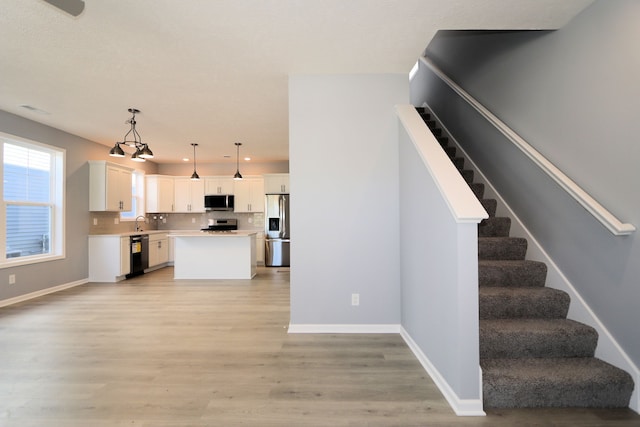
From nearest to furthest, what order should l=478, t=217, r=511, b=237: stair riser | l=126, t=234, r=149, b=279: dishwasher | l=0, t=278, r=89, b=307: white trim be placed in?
l=478, t=217, r=511, b=237: stair riser
l=0, t=278, r=89, b=307: white trim
l=126, t=234, r=149, b=279: dishwasher

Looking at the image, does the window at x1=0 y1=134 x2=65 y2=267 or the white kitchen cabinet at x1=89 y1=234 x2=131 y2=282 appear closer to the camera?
the window at x1=0 y1=134 x2=65 y2=267

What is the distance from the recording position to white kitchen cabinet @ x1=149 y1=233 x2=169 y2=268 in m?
6.41

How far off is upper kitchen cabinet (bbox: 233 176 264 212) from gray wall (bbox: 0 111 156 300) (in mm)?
2861

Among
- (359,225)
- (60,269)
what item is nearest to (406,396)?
(359,225)

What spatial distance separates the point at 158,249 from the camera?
6.70m

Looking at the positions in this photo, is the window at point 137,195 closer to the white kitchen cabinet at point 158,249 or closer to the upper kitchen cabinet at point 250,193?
the white kitchen cabinet at point 158,249

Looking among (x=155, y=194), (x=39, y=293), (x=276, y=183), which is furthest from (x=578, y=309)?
(x=155, y=194)

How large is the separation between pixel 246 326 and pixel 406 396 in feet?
6.06

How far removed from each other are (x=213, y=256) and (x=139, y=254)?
1.70m

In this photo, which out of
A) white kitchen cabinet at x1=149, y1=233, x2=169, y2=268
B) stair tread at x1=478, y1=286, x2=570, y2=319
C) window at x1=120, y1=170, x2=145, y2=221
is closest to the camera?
stair tread at x1=478, y1=286, x2=570, y2=319

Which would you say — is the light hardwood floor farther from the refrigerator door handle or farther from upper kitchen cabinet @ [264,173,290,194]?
upper kitchen cabinet @ [264,173,290,194]

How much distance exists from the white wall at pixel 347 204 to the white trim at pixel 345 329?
39mm

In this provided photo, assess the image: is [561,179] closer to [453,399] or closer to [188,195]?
[453,399]

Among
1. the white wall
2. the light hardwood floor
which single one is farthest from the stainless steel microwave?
the white wall
